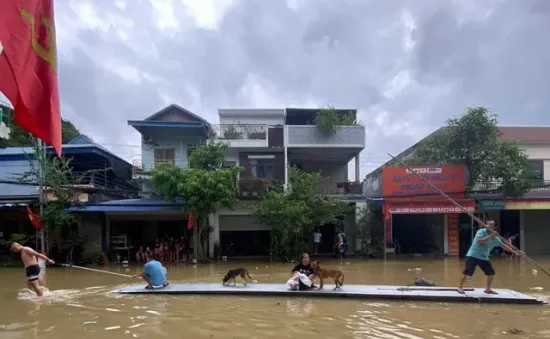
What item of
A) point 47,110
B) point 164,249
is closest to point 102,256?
point 164,249

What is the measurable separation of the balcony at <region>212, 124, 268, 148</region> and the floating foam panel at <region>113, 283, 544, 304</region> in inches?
498

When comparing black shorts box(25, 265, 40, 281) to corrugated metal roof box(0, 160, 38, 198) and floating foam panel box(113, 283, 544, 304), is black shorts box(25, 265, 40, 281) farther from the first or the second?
corrugated metal roof box(0, 160, 38, 198)

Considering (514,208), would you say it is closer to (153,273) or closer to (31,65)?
(153,273)

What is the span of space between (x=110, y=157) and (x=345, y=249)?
13088mm

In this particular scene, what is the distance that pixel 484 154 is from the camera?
69.7ft

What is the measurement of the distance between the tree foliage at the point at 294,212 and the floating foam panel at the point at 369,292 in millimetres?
8675

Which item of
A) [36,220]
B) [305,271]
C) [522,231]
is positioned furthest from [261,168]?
A: [522,231]

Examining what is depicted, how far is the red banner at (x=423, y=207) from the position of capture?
69.1ft

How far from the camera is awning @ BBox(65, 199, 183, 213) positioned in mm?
20062

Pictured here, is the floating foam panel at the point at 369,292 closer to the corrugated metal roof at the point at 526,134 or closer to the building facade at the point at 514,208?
the building facade at the point at 514,208

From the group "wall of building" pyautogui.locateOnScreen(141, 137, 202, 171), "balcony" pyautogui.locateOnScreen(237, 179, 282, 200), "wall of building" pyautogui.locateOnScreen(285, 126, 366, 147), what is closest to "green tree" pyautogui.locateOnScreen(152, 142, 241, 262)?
"balcony" pyautogui.locateOnScreen(237, 179, 282, 200)

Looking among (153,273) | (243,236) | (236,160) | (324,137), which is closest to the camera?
(153,273)

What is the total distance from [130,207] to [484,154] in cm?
1654

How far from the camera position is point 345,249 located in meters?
22.8
